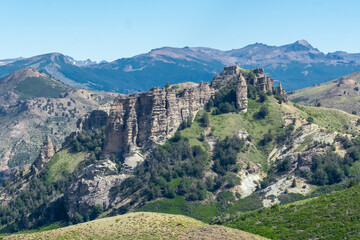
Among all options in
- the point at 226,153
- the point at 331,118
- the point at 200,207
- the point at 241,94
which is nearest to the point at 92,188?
the point at 200,207

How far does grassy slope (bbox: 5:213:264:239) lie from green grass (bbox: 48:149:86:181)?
74.6 meters

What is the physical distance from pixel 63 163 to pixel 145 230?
93.8m

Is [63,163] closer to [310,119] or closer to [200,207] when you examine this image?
[200,207]

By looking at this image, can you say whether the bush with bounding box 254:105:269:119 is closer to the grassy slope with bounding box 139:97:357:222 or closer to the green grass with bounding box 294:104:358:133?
the grassy slope with bounding box 139:97:357:222

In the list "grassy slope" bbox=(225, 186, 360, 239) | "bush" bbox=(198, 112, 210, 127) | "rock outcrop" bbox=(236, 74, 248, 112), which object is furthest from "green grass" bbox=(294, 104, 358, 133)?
"grassy slope" bbox=(225, 186, 360, 239)

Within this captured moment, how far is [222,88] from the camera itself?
180 m

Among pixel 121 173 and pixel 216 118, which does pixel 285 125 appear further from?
pixel 121 173

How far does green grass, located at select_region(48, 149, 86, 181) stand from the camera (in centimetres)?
16634

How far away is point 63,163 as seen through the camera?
171 meters

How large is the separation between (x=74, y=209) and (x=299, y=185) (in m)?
65.1

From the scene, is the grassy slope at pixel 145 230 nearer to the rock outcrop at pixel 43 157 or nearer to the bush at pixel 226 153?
the bush at pixel 226 153

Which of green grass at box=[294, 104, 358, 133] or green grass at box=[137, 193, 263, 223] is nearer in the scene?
green grass at box=[137, 193, 263, 223]

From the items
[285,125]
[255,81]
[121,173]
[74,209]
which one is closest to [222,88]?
[255,81]

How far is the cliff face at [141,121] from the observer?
157 meters
